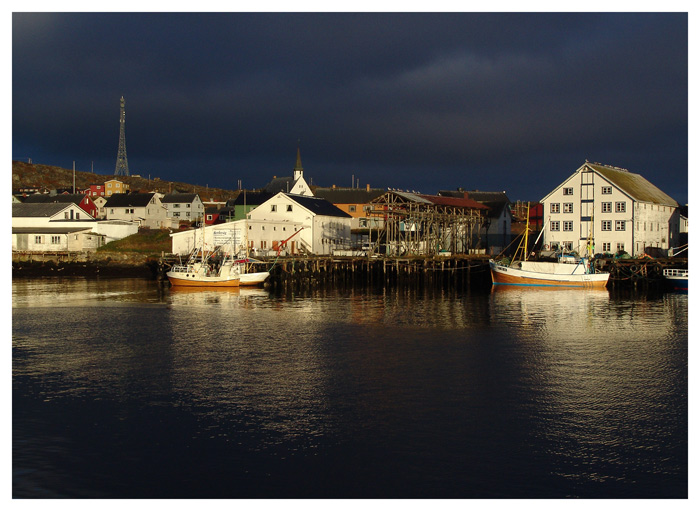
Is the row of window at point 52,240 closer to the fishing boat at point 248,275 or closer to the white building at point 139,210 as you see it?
the white building at point 139,210

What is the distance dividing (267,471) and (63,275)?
61202 millimetres

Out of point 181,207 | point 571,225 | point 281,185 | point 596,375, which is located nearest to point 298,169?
point 281,185

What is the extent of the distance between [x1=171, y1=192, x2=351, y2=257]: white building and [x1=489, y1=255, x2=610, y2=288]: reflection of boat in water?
22890 millimetres

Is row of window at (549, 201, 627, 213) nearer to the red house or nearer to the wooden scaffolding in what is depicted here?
the wooden scaffolding

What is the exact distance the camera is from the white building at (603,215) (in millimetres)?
67312

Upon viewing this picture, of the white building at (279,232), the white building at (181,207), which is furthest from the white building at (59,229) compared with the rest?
the white building at (181,207)

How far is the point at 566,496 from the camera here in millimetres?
15477

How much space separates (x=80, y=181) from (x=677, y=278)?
132 metres

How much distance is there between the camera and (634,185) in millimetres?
72500

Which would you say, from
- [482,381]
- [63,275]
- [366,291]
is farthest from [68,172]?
[482,381]

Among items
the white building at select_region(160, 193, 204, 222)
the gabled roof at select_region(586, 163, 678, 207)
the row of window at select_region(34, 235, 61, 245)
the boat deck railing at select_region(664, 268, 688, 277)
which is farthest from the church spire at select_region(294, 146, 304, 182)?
the boat deck railing at select_region(664, 268, 688, 277)

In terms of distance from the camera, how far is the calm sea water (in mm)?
16297

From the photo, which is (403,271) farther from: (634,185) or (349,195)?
(349,195)

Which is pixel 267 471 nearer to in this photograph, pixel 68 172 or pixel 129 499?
pixel 129 499
